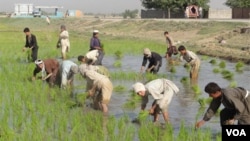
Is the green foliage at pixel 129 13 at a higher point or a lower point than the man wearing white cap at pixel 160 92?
higher

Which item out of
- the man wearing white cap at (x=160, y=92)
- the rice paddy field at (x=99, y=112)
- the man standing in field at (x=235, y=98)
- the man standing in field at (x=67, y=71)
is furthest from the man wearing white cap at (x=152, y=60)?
the man standing in field at (x=235, y=98)

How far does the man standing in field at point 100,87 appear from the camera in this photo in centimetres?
941

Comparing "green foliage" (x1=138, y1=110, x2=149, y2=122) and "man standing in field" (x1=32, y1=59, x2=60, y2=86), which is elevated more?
"man standing in field" (x1=32, y1=59, x2=60, y2=86)

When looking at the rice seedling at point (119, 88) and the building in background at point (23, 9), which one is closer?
the rice seedling at point (119, 88)

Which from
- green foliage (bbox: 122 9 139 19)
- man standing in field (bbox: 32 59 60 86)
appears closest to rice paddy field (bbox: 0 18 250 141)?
man standing in field (bbox: 32 59 60 86)

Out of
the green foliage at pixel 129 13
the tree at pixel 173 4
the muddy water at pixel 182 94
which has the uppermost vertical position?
the green foliage at pixel 129 13

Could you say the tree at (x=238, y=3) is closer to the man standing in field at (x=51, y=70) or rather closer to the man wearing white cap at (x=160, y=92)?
the man standing in field at (x=51, y=70)

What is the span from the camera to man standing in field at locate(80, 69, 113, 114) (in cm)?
941

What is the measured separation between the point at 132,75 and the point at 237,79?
123 inches

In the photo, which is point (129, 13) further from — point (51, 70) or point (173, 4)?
point (51, 70)

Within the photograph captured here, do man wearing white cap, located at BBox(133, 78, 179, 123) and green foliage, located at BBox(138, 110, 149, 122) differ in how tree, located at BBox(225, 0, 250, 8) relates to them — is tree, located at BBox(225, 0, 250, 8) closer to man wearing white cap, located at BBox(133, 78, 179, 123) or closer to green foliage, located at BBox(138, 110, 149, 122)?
green foliage, located at BBox(138, 110, 149, 122)

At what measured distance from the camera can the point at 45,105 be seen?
387 inches

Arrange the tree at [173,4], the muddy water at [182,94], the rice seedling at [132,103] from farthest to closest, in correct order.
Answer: the tree at [173,4] → the rice seedling at [132,103] → the muddy water at [182,94]

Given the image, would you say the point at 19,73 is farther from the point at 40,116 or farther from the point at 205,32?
the point at 205,32
